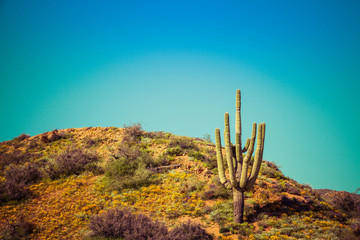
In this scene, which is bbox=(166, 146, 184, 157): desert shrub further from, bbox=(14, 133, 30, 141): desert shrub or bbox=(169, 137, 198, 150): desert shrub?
bbox=(14, 133, 30, 141): desert shrub

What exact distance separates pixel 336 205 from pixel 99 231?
12186 mm

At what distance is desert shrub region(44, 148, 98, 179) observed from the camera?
1329 centimetres

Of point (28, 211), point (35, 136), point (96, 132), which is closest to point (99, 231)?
point (28, 211)

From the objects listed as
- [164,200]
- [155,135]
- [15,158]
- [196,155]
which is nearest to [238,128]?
[164,200]

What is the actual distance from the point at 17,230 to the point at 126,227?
4305mm

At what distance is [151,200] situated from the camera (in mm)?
10523

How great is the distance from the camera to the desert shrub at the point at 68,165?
13285 mm

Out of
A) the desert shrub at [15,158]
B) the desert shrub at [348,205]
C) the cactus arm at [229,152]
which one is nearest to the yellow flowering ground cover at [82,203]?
the cactus arm at [229,152]

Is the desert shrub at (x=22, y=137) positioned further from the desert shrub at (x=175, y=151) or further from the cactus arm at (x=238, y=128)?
the cactus arm at (x=238, y=128)

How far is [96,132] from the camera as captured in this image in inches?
791

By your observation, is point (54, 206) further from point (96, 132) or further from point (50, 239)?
point (96, 132)

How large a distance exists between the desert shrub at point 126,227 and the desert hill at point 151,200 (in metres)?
0.04

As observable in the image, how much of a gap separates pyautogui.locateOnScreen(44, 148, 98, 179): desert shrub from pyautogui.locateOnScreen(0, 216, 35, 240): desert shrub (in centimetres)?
523

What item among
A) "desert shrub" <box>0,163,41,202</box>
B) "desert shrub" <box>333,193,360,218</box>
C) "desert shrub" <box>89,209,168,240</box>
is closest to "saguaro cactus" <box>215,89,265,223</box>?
"desert shrub" <box>89,209,168,240</box>
